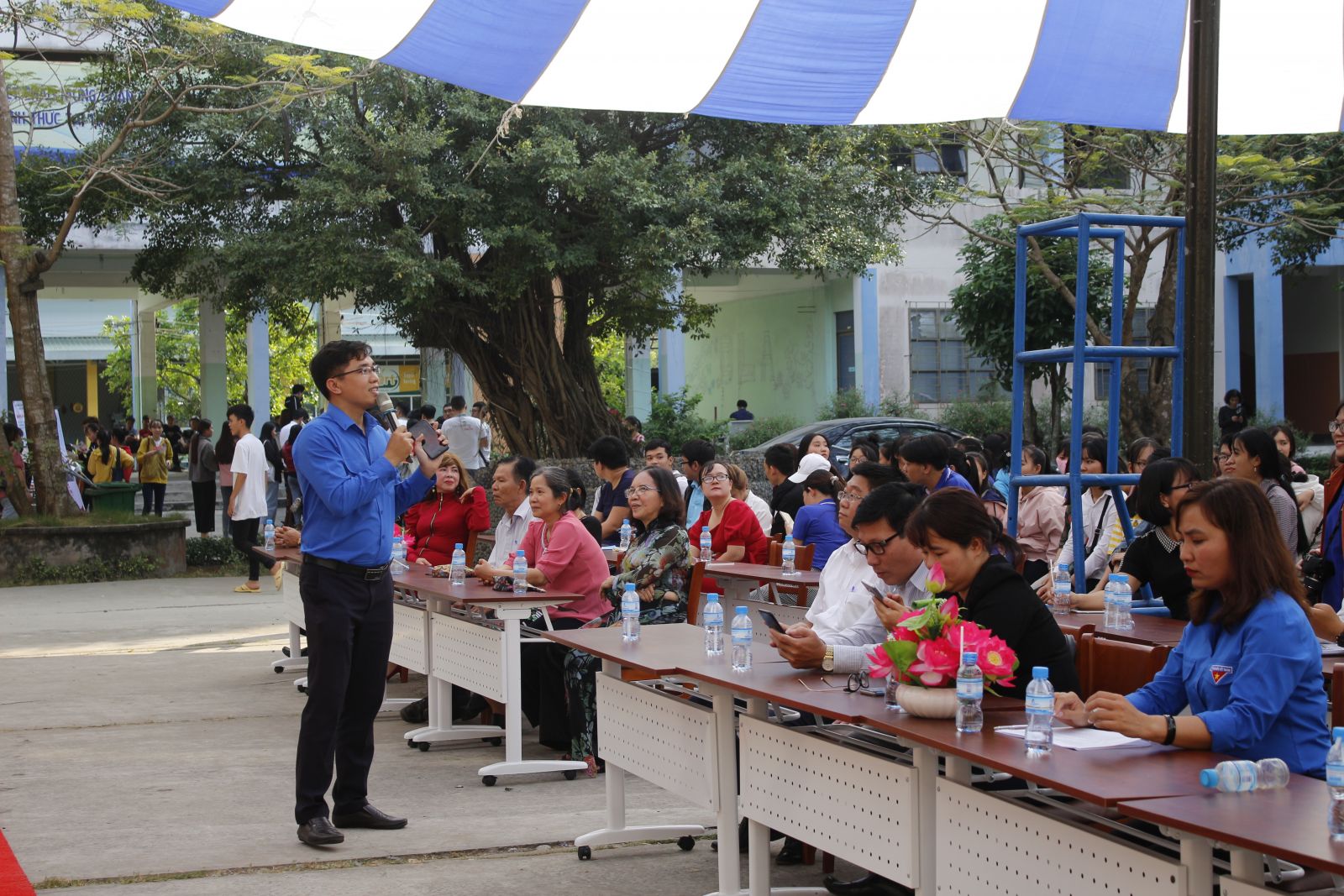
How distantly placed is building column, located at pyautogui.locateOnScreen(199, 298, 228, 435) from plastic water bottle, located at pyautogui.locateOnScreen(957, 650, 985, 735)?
23259 mm

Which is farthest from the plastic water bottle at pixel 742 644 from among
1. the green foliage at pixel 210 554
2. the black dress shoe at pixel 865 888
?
the green foliage at pixel 210 554

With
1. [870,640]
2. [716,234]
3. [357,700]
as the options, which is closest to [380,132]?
[716,234]

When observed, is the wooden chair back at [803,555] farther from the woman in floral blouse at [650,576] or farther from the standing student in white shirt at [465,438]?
the standing student in white shirt at [465,438]

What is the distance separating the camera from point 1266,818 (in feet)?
9.35

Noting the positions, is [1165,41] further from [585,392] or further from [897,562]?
[585,392]

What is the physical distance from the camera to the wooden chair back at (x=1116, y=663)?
4449 millimetres

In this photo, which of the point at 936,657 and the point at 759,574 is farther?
the point at 759,574

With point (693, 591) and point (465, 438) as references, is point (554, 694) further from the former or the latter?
point (465, 438)

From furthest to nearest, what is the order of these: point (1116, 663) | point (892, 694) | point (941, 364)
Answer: point (941, 364) → point (1116, 663) → point (892, 694)

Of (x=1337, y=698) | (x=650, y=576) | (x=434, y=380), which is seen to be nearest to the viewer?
(x=1337, y=698)

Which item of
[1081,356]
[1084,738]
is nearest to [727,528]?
[1081,356]

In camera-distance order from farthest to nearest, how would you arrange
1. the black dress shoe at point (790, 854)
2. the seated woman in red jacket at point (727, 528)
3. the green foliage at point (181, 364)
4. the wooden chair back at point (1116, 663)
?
the green foliage at point (181, 364), the seated woman in red jacket at point (727, 528), the black dress shoe at point (790, 854), the wooden chair back at point (1116, 663)

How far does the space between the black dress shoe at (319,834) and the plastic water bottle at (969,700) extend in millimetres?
2988

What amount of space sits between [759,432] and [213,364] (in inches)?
402
